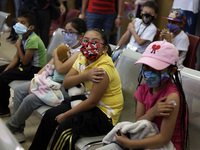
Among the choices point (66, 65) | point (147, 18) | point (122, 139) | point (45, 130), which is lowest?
point (45, 130)

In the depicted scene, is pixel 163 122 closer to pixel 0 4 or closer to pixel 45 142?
pixel 45 142

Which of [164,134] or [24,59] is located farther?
[24,59]

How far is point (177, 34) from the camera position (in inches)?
129

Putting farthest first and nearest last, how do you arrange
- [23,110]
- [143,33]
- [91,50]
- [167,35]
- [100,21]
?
[100,21]
[143,33]
[167,35]
[23,110]
[91,50]

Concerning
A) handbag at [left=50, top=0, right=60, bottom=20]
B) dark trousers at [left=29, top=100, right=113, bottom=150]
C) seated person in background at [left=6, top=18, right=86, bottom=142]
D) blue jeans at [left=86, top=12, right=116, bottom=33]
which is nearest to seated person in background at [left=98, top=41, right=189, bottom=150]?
dark trousers at [left=29, top=100, right=113, bottom=150]

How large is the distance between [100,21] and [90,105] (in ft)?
8.05

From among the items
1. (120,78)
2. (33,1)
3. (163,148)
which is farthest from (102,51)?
(33,1)

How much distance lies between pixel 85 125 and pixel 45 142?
41 centimetres

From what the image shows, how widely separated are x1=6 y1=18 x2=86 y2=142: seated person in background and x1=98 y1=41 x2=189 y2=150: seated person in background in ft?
3.23

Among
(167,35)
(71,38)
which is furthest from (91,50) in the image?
(167,35)

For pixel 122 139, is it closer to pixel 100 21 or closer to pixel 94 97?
pixel 94 97

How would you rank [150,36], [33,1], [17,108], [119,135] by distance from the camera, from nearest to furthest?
[119,135] → [17,108] → [150,36] → [33,1]

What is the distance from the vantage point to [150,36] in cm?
345

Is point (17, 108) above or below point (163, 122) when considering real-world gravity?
below
